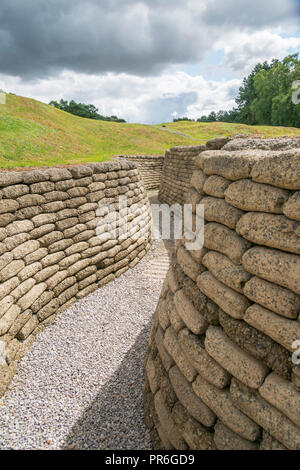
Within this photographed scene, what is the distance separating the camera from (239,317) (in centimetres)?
223

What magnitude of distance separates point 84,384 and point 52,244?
2678 millimetres

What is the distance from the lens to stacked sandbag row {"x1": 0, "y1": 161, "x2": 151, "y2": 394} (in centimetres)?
457

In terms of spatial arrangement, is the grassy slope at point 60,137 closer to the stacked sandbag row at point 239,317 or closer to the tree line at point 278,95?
the stacked sandbag row at point 239,317

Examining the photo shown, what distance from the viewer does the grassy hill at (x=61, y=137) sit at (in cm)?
1440

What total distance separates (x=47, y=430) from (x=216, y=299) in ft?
9.75

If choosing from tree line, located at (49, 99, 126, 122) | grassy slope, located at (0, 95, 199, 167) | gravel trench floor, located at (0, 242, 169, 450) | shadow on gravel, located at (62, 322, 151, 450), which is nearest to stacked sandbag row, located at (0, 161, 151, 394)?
gravel trench floor, located at (0, 242, 169, 450)

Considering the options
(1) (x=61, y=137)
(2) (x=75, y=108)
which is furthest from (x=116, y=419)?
(2) (x=75, y=108)

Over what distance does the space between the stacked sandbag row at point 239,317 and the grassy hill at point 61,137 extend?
23.8 feet

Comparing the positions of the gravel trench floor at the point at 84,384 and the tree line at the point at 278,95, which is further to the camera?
the tree line at the point at 278,95

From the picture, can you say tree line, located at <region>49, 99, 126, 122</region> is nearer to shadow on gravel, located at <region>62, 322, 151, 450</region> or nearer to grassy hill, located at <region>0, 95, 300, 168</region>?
grassy hill, located at <region>0, 95, 300, 168</region>

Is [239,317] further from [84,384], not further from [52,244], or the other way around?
[52,244]

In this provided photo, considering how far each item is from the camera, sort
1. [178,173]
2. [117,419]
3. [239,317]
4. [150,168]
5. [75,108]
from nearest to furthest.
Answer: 1. [239,317]
2. [117,419]
3. [178,173]
4. [150,168]
5. [75,108]

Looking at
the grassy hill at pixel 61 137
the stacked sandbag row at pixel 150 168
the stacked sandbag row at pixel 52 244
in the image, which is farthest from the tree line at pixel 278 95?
the stacked sandbag row at pixel 52 244

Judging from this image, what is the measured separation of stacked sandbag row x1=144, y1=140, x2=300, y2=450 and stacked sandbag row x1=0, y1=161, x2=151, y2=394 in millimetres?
2910
